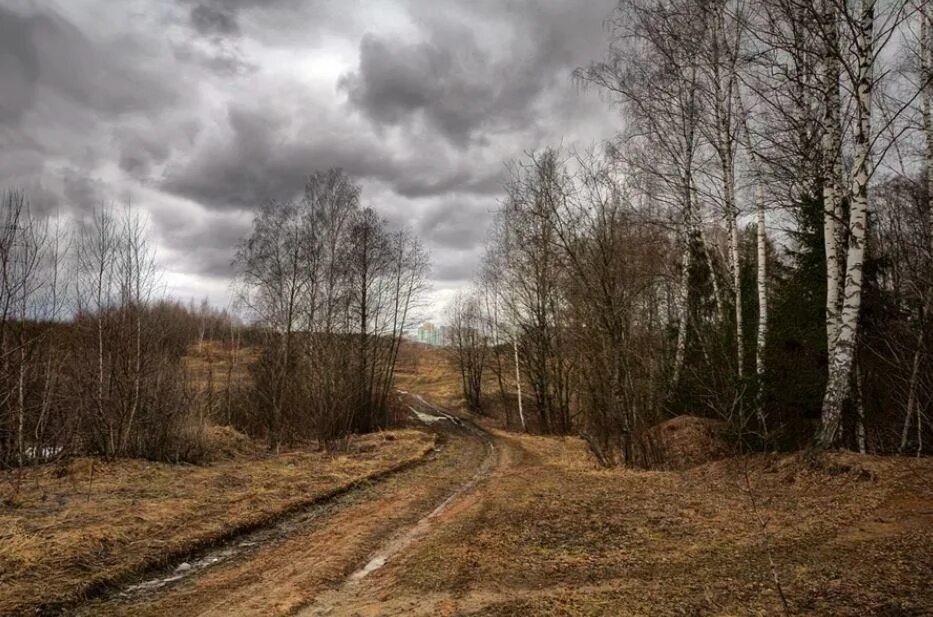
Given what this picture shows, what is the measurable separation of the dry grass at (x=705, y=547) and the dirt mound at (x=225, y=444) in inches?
367

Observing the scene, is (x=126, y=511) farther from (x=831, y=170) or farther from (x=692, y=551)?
(x=831, y=170)

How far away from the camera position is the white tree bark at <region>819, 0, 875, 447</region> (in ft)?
26.8

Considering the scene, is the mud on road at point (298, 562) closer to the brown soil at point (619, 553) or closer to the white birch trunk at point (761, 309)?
the brown soil at point (619, 553)

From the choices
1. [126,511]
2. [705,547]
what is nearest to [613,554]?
[705,547]

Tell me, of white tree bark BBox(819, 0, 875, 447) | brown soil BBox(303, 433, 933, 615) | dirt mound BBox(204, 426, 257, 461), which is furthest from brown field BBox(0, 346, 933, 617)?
dirt mound BBox(204, 426, 257, 461)

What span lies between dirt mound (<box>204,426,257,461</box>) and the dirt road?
7.15 metres

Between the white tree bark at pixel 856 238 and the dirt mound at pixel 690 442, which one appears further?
the dirt mound at pixel 690 442

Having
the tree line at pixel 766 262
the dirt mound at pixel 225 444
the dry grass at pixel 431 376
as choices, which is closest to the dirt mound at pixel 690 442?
the tree line at pixel 766 262

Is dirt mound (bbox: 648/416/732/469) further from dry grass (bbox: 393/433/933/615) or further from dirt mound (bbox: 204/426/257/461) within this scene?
dirt mound (bbox: 204/426/257/461)

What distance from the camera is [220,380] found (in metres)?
35.0

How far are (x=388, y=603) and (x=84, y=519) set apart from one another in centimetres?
542

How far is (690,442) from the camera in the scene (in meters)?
13.0

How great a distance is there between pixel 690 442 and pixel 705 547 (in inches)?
303

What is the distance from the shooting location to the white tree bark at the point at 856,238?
817 centimetres
